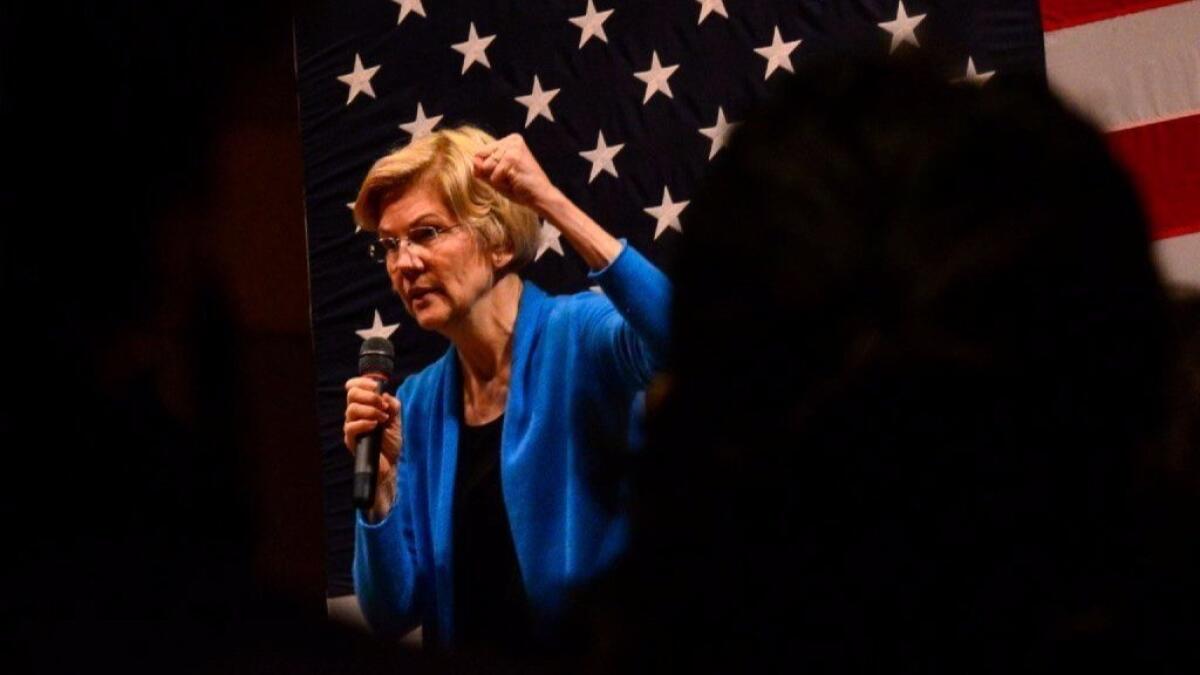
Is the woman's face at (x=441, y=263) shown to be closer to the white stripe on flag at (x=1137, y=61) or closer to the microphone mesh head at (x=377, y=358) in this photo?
the microphone mesh head at (x=377, y=358)

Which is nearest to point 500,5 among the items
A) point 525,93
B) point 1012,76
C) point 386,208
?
point 525,93

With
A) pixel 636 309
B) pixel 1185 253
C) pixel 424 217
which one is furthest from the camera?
pixel 1185 253

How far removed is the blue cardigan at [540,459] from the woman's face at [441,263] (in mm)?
90

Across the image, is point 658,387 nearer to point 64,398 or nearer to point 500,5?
point 64,398

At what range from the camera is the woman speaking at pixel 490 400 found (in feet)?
6.88

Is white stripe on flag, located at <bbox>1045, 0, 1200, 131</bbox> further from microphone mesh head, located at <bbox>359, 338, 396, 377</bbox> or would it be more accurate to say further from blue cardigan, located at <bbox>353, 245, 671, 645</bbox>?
microphone mesh head, located at <bbox>359, 338, 396, 377</bbox>

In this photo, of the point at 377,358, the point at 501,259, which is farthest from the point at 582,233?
the point at 377,358

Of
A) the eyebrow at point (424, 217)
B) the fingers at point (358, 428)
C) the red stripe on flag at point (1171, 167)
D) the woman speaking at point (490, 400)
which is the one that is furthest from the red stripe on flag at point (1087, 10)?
the fingers at point (358, 428)

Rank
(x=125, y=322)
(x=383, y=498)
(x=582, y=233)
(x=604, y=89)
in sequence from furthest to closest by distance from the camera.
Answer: (x=604, y=89) → (x=383, y=498) → (x=582, y=233) → (x=125, y=322)

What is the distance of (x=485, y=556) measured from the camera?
2174mm

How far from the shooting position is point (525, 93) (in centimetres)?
305

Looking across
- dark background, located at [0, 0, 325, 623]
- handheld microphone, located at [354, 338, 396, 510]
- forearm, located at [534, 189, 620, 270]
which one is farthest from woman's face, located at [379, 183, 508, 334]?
dark background, located at [0, 0, 325, 623]

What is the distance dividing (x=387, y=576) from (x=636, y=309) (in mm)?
567

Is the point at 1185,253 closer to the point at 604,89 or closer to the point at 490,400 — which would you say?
the point at 604,89
